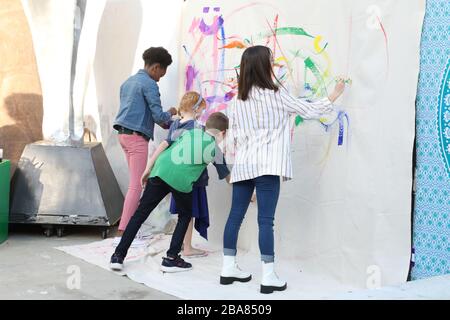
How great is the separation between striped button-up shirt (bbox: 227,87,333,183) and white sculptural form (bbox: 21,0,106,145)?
2.34 metres

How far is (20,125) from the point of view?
5926mm

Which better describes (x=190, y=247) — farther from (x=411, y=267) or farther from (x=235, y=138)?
(x=411, y=267)

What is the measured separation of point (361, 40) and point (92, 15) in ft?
9.91

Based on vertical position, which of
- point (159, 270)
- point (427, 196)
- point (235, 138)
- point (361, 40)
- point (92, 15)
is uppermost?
point (92, 15)

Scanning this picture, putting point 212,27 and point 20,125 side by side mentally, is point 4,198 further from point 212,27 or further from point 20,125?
point 212,27

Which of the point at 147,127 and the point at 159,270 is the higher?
the point at 147,127

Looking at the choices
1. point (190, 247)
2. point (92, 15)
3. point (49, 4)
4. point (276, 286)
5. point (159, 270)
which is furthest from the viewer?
point (92, 15)

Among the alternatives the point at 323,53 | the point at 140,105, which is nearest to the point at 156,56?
the point at 140,105

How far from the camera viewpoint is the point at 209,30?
5164 mm

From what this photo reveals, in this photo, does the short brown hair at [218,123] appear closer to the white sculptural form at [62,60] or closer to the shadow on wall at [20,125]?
the white sculptural form at [62,60]

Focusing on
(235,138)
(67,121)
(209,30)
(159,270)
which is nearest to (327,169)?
(235,138)

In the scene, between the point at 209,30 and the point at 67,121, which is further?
the point at 67,121

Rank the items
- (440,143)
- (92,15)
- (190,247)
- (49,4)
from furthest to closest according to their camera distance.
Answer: (92,15) → (49,4) → (190,247) → (440,143)

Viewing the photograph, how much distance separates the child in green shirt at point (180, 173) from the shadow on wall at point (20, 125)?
2.00 m
